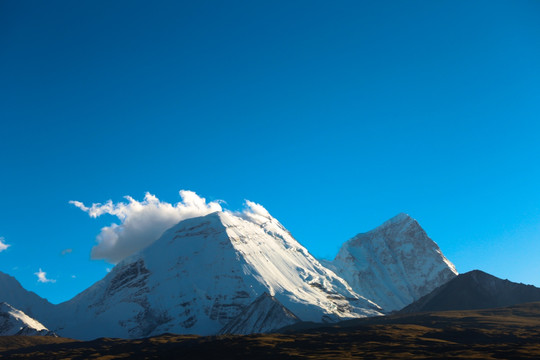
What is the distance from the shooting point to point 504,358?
551ft

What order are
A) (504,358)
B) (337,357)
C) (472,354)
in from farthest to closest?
(337,357), (472,354), (504,358)

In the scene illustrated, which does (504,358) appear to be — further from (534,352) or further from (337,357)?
(337,357)

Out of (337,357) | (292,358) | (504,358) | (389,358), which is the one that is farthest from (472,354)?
(292,358)

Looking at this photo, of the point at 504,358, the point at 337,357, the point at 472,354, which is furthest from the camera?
the point at 337,357

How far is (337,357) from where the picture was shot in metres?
192

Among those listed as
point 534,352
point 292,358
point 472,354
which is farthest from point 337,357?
point 534,352

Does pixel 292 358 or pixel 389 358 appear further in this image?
pixel 292 358

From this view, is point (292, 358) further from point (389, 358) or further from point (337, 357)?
point (389, 358)

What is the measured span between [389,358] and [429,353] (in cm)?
1568

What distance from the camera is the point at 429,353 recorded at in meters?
190

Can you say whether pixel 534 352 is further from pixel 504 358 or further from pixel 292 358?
pixel 292 358

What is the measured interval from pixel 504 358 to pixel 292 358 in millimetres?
68812

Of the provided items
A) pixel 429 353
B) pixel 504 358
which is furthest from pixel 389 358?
pixel 504 358

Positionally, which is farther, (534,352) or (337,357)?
(337,357)
